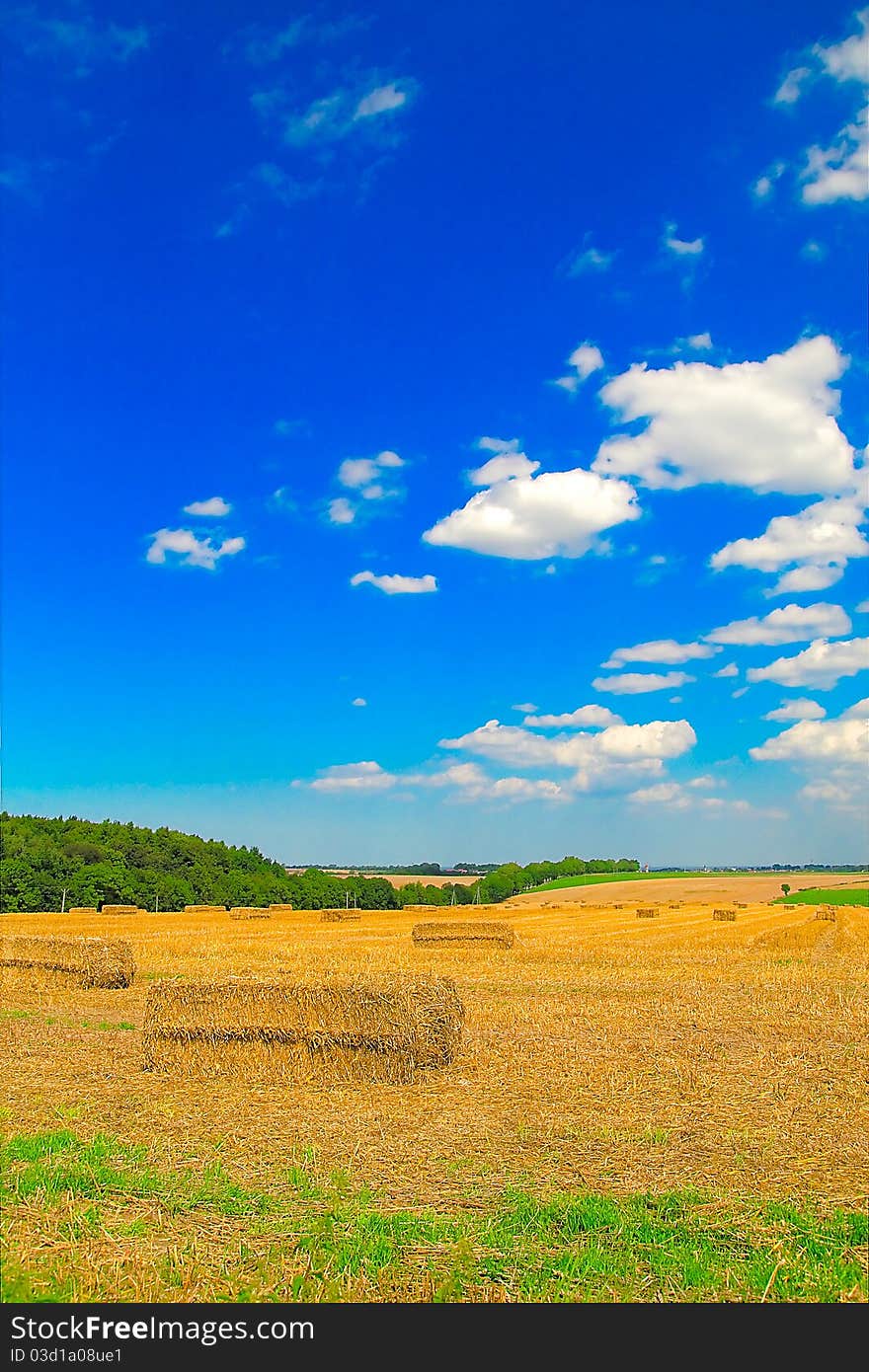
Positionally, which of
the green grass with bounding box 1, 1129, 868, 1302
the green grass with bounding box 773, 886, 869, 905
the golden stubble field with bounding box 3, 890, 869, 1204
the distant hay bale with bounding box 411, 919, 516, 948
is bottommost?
the green grass with bounding box 773, 886, 869, 905

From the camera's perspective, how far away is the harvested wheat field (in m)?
5.09

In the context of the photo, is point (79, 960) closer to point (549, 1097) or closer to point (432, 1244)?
point (549, 1097)

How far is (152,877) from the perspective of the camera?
253 ft

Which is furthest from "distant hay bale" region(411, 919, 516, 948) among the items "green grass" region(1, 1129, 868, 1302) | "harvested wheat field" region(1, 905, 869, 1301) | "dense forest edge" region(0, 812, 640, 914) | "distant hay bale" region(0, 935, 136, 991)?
"dense forest edge" region(0, 812, 640, 914)

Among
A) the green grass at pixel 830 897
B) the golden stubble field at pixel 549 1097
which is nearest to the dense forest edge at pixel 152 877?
the green grass at pixel 830 897

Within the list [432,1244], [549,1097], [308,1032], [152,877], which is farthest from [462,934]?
A: [152,877]

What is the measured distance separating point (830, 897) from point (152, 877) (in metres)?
56.0

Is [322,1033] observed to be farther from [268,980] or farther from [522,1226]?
[522,1226]

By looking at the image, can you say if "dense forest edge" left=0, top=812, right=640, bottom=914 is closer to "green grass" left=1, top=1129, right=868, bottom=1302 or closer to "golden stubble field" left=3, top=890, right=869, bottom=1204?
"golden stubble field" left=3, top=890, right=869, bottom=1204

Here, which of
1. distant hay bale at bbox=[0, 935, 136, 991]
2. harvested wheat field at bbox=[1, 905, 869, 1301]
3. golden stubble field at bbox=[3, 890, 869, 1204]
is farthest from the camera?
distant hay bale at bbox=[0, 935, 136, 991]

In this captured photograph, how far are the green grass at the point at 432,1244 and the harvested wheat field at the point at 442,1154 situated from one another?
0.06 feet

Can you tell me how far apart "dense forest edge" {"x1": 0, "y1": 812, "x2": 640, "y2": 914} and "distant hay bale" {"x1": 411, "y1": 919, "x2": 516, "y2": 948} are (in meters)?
37.9

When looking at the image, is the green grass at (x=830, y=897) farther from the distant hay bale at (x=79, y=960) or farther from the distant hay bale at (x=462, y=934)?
the distant hay bale at (x=79, y=960)
